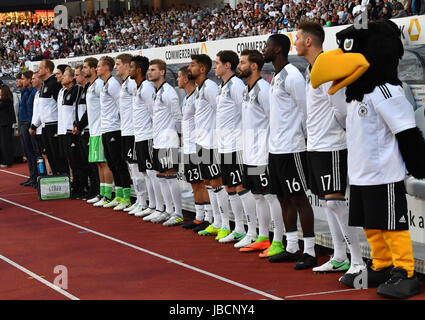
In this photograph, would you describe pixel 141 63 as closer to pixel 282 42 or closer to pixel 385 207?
pixel 282 42

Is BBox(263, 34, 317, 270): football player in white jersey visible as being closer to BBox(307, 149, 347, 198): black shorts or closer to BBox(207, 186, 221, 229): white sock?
BBox(307, 149, 347, 198): black shorts

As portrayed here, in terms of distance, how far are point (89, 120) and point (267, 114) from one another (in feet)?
14.8

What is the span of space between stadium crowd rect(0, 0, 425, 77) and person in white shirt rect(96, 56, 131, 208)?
4.24 metres

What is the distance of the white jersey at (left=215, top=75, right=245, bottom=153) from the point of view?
7.68 m

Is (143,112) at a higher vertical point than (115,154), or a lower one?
higher

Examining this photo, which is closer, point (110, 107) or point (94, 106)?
point (110, 107)

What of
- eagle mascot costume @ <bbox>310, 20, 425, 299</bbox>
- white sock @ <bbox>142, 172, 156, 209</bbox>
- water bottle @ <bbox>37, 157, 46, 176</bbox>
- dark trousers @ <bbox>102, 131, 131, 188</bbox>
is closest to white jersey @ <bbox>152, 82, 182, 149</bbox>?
white sock @ <bbox>142, 172, 156, 209</bbox>

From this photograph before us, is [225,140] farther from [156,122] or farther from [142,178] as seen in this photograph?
[142,178]

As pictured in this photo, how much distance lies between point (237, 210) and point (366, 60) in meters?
3.29

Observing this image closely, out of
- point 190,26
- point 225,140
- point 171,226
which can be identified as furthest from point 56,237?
point 190,26

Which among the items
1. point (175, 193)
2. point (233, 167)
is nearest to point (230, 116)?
point (233, 167)

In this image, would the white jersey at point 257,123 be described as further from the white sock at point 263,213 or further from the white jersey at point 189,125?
the white jersey at point 189,125

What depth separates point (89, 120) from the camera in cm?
1087

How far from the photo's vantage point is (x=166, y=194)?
9367 millimetres
